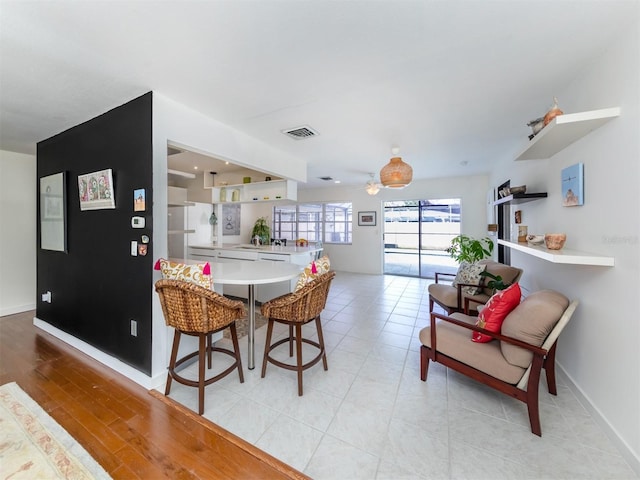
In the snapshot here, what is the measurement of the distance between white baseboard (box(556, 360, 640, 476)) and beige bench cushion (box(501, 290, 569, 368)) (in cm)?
54

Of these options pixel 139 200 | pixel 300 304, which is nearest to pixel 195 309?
pixel 300 304

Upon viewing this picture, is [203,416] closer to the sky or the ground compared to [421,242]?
closer to the ground

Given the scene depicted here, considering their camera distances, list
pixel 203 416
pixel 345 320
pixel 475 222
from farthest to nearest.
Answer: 1. pixel 475 222
2. pixel 345 320
3. pixel 203 416

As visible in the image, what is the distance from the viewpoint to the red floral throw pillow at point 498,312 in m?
1.80

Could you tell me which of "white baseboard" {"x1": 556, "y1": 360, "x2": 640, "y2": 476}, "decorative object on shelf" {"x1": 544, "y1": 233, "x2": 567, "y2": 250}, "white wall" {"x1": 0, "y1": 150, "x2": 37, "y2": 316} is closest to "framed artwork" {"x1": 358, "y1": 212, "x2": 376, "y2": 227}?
"decorative object on shelf" {"x1": 544, "y1": 233, "x2": 567, "y2": 250}

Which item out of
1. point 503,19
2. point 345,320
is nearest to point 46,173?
point 345,320

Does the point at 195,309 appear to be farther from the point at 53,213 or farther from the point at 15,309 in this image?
the point at 15,309

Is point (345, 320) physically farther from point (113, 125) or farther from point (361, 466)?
point (113, 125)

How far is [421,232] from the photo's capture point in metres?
6.27

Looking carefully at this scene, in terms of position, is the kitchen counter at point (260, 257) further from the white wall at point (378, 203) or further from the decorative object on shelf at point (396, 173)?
the white wall at point (378, 203)

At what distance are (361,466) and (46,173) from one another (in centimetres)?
458

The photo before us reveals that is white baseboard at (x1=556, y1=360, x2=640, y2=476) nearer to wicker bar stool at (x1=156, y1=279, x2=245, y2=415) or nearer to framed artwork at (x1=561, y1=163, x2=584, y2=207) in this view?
framed artwork at (x1=561, y1=163, x2=584, y2=207)

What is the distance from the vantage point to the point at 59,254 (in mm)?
2977

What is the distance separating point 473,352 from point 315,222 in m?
5.92
